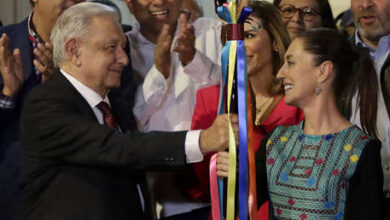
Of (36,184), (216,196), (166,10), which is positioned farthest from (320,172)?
(166,10)

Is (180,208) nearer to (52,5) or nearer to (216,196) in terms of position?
(216,196)

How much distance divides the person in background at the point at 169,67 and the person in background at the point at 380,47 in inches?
24.7

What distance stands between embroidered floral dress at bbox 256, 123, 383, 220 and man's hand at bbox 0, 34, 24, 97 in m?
1.08

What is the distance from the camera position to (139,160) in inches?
85.4

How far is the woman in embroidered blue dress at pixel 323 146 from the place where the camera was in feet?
7.06

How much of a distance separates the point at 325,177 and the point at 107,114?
78cm

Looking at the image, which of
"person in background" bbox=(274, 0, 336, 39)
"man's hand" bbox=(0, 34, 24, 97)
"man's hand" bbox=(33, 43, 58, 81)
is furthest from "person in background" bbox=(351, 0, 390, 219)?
"man's hand" bbox=(0, 34, 24, 97)

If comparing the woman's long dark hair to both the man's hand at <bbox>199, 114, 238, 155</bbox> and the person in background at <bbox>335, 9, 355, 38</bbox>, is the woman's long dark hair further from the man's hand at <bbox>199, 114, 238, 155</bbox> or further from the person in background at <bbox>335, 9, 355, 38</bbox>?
the person in background at <bbox>335, 9, 355, 38</bbox>

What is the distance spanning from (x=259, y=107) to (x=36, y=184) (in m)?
0.93

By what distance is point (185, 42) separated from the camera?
286cm

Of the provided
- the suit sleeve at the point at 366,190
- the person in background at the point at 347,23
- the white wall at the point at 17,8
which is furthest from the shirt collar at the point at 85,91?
the white wall at the point at 17,8

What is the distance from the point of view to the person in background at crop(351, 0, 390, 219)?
2707 millimetres

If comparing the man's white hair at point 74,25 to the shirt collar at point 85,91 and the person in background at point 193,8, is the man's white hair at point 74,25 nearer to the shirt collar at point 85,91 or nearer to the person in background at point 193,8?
the shirt collar at point 85,91

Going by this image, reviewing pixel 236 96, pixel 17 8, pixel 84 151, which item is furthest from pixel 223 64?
pixel 17 8
